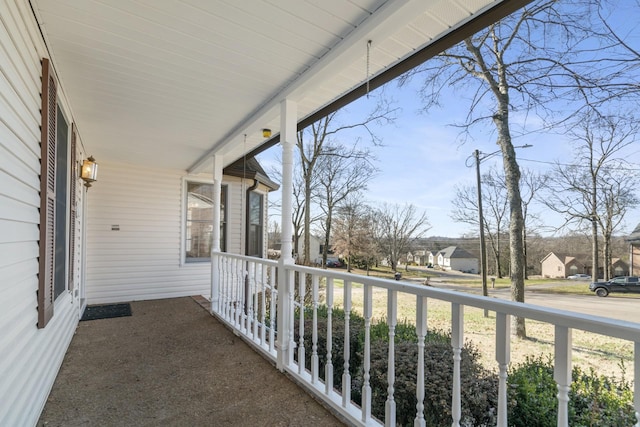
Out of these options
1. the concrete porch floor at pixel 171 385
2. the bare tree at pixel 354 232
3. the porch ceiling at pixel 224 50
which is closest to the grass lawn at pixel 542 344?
the concrete porch floor at pixel 171 385

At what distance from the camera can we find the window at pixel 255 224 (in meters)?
7.07

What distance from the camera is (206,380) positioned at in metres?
2.68

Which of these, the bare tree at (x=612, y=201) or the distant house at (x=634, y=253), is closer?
the distant house at (x=634, y=253)

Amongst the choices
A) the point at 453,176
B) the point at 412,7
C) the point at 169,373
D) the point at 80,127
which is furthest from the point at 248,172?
the point at 453,176

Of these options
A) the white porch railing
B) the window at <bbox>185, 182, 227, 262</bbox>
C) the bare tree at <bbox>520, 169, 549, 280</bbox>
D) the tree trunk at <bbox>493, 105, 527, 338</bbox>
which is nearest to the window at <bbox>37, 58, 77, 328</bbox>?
the white porch railing

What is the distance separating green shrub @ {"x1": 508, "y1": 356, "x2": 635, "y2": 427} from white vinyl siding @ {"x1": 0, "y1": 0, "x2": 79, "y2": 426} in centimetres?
305

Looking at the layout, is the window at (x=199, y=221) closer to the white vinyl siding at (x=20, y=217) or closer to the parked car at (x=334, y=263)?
A: the white vinyl siding at (x=20, y=217)

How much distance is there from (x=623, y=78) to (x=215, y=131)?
5.38m

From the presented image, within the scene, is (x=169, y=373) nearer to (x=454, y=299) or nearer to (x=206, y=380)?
(x=206, y=380)

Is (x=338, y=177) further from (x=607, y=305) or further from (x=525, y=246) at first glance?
(x=607, y=305)

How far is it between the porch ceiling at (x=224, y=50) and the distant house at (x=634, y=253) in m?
4.25

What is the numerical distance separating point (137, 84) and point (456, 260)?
13.4 meters

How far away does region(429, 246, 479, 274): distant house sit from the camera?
38.4ft

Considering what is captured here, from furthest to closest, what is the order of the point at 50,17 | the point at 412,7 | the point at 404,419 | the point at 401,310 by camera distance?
1. the point at 401,310
2. the point at 404,419
3. the point at 50,17
4. the point at 412,7
